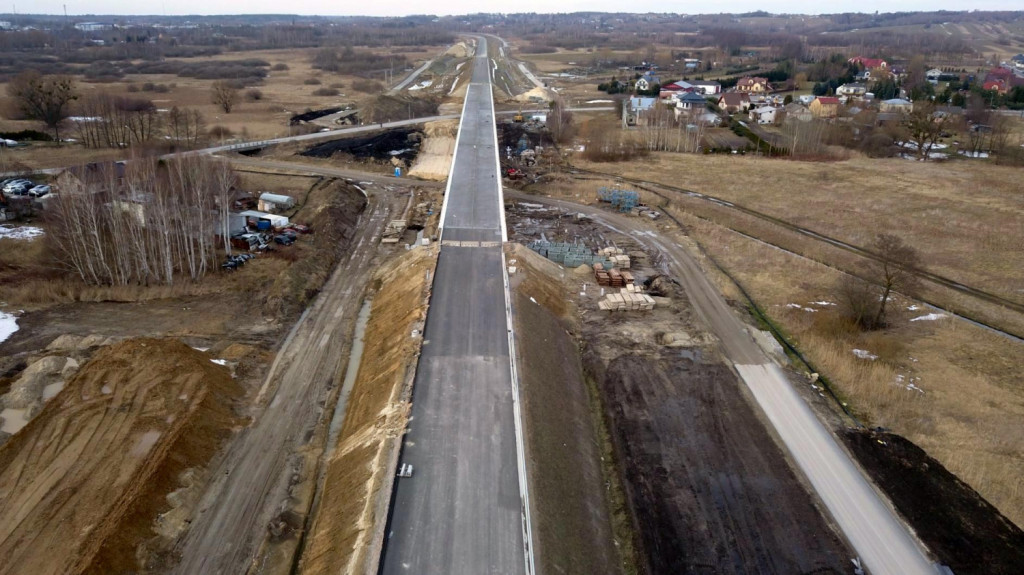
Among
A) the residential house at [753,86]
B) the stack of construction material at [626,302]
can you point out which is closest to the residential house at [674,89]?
the residential house at [753,86]

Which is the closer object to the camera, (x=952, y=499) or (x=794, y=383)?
(x=952, y=499)

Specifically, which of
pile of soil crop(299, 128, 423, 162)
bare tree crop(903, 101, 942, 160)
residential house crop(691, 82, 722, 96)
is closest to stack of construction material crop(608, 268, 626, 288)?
pile of soil crop(299, 128, 423, 162)

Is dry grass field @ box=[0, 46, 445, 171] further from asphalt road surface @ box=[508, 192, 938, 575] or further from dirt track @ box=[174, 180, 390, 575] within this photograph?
asphalt road surface @ box=[508, 192, 938, 575]

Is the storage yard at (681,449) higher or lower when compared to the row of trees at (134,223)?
lower

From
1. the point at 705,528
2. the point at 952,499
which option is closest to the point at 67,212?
the point at 705,528

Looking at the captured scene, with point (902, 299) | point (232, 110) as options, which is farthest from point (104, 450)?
point (232, 110)

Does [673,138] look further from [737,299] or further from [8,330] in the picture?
[8,330]

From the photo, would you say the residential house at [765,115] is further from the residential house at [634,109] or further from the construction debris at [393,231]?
the construction debris at [393,231]
